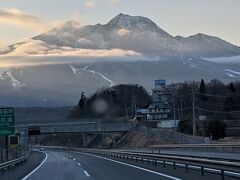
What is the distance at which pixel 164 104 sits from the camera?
18750 centimetres

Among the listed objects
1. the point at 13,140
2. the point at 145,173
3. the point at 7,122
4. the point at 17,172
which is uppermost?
the point at 7,122

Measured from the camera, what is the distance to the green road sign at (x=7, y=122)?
42.7m

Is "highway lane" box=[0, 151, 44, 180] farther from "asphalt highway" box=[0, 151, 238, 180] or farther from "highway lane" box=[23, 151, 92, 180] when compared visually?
"highway lane" box=[23, 151, 92, 180]

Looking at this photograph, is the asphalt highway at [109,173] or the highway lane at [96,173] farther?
the highway lane at [96,173]

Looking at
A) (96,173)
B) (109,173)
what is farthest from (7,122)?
(109,173)

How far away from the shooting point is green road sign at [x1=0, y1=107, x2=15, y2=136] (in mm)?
42656

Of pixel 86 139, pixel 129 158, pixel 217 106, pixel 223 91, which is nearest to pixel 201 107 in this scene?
pixel 217 106

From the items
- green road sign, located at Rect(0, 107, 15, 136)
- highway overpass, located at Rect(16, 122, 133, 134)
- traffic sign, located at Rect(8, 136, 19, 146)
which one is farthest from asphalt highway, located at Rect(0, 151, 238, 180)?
highway overpass, located at Rect(16, 122, 133, 134)

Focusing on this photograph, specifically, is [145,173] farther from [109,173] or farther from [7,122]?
[7,122]

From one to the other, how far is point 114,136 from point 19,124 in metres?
24.4

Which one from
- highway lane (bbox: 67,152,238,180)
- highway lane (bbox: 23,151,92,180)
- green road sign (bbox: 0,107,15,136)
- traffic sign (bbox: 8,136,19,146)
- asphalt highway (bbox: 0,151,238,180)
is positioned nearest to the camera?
highway lane (bbox: 67,152,238,180)

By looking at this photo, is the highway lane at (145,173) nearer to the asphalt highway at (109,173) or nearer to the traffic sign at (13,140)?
the asphalt highway at (109,173)

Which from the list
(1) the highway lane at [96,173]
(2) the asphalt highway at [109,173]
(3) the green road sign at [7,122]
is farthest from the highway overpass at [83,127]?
(2) the asphalt highway at [109,173]

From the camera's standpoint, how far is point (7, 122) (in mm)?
43094
